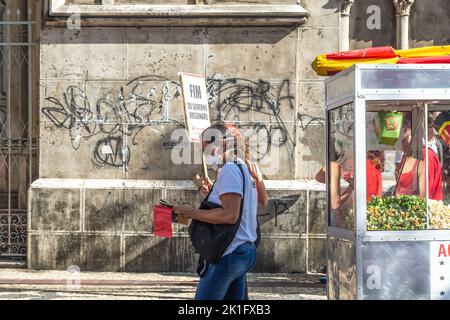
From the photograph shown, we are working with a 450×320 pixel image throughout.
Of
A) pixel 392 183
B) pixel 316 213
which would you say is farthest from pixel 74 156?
pixel 392 183

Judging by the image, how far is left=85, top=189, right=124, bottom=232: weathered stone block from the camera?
13.1 m

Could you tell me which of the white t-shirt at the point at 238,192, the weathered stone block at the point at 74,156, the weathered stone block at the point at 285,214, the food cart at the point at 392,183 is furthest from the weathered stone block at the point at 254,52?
the white t-shirt at the point at 238,192

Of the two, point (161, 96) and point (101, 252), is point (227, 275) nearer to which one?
point (101, 252)

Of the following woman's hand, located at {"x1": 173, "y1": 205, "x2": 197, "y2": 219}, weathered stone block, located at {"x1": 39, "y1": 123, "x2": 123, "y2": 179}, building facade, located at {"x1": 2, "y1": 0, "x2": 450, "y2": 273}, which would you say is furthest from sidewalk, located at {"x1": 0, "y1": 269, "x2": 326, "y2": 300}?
woman's hand, located at {"x1": 173, "y1": 205, "x2": 197, "y2": 219}

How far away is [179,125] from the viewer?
13234mm

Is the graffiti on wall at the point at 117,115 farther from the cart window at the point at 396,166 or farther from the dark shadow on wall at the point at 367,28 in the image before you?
the cart window at the point at 396,166

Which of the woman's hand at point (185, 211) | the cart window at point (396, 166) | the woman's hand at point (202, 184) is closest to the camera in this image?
the woman's hand at point (185, 211)

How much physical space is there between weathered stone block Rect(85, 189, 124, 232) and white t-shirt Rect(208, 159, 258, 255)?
6117 millimetres

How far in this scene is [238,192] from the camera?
6.89m

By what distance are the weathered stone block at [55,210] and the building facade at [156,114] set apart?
1cm

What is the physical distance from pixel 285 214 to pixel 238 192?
6256 millimetres

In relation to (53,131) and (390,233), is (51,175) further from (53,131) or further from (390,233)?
(390,233)

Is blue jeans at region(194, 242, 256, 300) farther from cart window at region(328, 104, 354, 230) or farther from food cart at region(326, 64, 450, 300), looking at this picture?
cart window at region(328, 104, 354, 230)

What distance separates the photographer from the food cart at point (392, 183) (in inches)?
303
